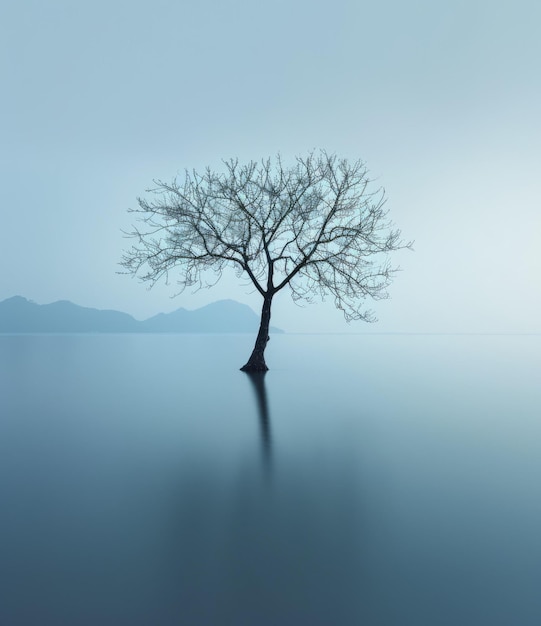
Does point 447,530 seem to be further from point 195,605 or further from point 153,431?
point 153,431

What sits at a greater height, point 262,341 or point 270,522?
point 262,341

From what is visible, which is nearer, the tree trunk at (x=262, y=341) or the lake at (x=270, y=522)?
the lake at (x=270, y=522)

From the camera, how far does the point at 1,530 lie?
167 inches

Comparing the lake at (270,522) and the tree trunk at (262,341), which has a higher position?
the tree trunk at (262,341)

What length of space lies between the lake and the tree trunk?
337 inches

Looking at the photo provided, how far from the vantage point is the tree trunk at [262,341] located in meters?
19.1

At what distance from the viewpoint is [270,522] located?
173 inches

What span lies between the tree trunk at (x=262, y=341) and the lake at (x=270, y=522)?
8.56 meters

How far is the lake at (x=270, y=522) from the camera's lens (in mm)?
2982

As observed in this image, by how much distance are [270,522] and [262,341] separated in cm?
1525

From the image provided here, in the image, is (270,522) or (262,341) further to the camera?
(262,341)

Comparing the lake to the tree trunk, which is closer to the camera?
the lake

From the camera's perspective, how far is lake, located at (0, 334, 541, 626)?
2982 mm

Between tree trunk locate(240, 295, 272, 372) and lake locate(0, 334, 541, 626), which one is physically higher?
tree trunk locate(240, 295, 272, 372)
